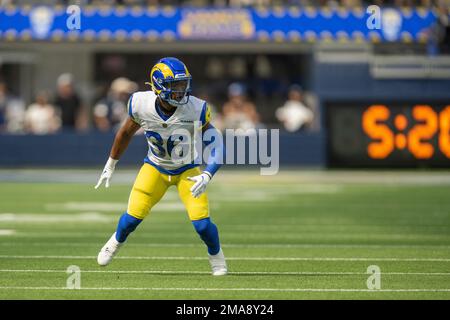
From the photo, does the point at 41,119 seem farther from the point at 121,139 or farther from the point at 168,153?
the point at 168,153

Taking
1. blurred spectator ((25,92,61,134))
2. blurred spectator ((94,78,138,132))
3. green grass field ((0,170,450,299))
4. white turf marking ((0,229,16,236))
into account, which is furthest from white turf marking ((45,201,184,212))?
blurred spectator ((25,92,61,134))

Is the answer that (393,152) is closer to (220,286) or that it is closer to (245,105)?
(245,105)

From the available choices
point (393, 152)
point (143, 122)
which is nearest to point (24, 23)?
point (393, 152)

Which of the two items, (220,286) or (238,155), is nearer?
(220,286)

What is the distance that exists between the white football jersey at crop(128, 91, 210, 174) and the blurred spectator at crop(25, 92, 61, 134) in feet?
47.4

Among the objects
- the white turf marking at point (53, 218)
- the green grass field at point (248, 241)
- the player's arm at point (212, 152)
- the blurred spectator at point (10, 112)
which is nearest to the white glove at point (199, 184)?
the player's arm at point (212, 152)

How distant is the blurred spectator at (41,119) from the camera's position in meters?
22.8

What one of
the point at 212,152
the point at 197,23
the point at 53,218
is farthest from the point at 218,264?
the point at 197,23

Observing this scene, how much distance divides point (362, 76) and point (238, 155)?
309 centimetres

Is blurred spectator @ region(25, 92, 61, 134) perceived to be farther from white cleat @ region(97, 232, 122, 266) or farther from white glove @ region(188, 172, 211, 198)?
white glove @ region(188, 172, 211, 198)

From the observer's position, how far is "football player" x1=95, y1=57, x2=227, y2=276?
8250 mm

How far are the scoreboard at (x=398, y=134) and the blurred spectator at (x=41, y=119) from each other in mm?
5928

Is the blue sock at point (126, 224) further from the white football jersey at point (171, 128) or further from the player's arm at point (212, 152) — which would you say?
the player's arm at point (212, 152)

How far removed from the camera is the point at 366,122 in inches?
847
